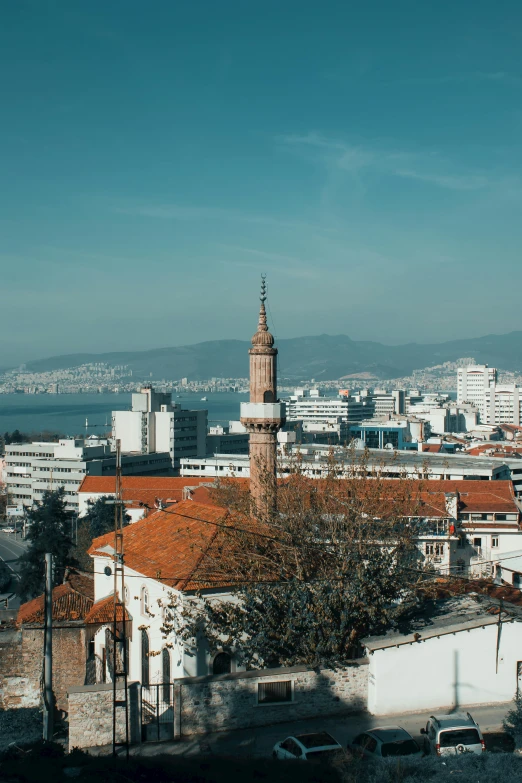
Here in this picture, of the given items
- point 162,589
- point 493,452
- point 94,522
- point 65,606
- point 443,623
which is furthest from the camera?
point 493,452

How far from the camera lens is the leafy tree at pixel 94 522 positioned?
34.3 metres

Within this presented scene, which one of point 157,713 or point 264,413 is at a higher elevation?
point 264,413

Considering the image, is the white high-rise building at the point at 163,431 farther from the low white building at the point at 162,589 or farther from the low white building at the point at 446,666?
the low white building at the point at 446,666

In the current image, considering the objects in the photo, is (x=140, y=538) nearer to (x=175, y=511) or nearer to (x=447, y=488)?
(x=175, y=511)

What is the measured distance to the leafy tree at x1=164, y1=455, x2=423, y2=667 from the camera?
12.7 metres

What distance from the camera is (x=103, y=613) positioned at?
16.1 m

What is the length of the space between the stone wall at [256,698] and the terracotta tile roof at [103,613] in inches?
180

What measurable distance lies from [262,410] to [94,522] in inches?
885

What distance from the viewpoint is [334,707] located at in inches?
473

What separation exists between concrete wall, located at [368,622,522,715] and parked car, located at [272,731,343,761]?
6.17 ft

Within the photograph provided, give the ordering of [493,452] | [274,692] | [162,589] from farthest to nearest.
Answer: [493,452]
[162,589]
[274,692]

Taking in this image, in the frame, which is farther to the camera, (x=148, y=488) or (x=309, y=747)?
(x=148, y=488)

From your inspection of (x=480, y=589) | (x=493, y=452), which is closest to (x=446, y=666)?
(x=480, y=589)

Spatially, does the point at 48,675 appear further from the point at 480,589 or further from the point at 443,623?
the point at 480,589
